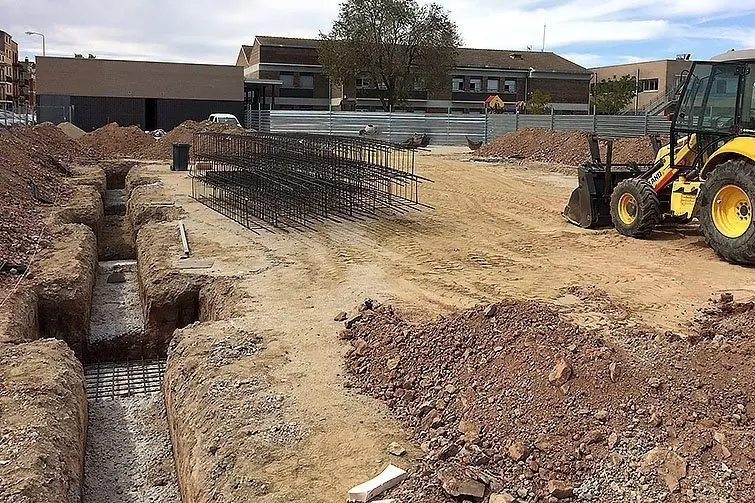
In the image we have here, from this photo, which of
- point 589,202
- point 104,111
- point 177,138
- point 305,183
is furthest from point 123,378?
A: point 104,111

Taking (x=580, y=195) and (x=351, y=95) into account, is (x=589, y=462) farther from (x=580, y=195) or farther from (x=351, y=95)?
(x=351, y=95)

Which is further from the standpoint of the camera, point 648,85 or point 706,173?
point 648,85

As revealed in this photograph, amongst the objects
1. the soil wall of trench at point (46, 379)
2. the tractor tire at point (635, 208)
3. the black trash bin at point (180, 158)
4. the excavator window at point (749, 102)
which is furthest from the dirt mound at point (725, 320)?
the black trash bin at point (180, 158)

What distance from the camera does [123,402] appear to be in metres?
8.23

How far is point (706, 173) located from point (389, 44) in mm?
43777

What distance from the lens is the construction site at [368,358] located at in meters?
4.76

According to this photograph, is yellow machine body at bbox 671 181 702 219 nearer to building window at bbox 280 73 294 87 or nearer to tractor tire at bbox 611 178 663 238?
tractor tire at bbox 611 178 663 238

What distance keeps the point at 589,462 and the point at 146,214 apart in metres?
12.8

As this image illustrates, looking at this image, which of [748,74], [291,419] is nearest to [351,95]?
[748,74]

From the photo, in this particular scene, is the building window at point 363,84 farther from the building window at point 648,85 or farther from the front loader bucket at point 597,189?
the front loader bucket at point 597,189

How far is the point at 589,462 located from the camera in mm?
4590

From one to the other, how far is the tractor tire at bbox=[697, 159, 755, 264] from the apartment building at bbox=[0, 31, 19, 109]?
93183 mm

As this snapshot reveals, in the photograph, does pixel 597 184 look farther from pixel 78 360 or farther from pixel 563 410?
pixel 78 360

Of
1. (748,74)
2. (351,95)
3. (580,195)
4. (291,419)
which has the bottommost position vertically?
(291,419)
